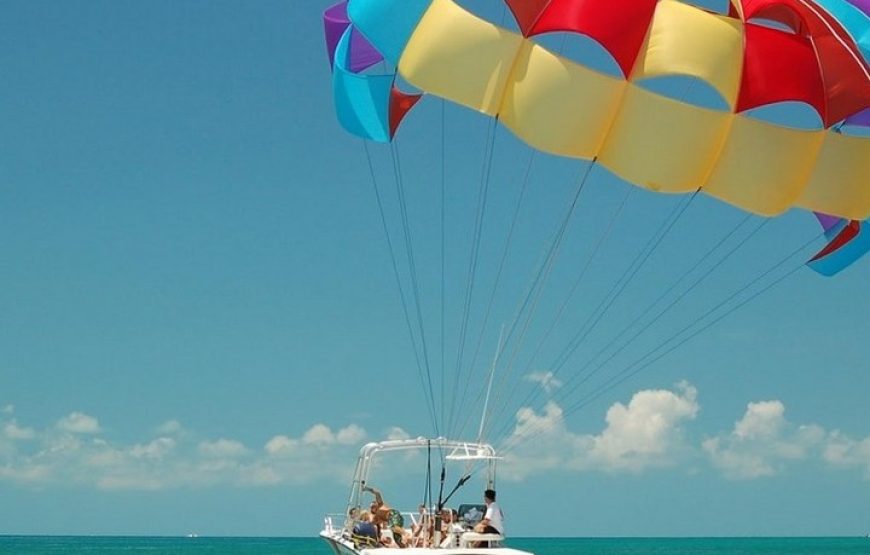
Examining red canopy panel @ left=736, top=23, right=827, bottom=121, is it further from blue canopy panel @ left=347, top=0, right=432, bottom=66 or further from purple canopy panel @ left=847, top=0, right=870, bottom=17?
blue canopy panel @ left=347, top=0, right=432, bottom=66

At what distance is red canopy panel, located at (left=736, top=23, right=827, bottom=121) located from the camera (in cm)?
1445

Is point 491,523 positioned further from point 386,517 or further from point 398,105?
point 398,105

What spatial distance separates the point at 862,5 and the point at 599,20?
146 inches

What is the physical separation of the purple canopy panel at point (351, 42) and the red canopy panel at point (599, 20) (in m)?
3.11

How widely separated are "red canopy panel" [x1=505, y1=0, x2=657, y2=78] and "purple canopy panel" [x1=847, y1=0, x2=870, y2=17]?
2.80m

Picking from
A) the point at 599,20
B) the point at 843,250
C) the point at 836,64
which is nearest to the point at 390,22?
the point at 599,20

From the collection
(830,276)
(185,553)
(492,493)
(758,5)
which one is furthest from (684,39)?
(185,553)

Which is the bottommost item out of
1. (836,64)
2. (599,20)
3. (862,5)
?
(836,64)

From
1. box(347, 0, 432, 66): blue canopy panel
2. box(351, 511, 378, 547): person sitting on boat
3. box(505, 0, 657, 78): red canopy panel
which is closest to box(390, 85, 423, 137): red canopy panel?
box(347, 0, 432, 66): blue canopy panel

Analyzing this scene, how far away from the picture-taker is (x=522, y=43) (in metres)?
14.9

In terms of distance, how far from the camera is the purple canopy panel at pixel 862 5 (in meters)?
15.5

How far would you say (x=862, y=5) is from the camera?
15.6 metres

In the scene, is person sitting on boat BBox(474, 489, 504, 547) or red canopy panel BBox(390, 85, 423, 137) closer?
person sitting on boat BBox(474, 489, 504, 547)

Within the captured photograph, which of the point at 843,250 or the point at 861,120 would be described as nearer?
the point at 861,120
